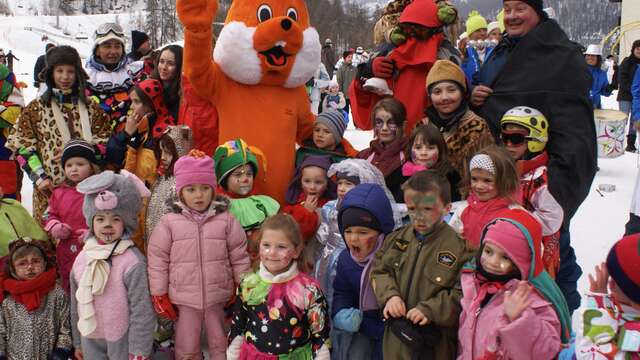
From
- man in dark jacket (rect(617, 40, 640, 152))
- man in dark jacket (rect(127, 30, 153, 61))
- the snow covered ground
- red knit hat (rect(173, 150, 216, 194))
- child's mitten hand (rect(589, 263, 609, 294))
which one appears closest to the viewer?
child's mitten hand (rect(589, 263, 609, 294))

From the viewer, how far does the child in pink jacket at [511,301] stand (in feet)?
7.09

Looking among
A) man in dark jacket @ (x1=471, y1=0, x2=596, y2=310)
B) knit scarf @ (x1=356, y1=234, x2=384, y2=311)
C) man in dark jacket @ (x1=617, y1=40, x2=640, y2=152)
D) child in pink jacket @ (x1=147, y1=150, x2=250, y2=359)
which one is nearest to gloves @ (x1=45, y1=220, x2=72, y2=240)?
child in pink jacket @ (x1=147, y1=150, x2=250, y2=359)

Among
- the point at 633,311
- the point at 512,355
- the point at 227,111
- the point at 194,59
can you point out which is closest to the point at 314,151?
the point at 227,111

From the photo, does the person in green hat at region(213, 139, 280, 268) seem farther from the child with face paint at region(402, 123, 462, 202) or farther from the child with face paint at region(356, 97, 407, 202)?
the child with face paint at region(402, 123, 462, 202)

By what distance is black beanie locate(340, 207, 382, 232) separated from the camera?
110 inches

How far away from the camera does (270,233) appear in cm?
271

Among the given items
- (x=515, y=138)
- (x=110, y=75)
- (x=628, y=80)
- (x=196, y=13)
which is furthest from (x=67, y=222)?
(x=628, y=80)

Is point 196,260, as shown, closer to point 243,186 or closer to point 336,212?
point 243,186

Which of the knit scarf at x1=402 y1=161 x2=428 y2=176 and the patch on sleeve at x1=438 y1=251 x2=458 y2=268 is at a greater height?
the knit scarf at x1=402 y1=161 x2=428 y2=176

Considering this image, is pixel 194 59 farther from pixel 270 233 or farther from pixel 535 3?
pixel 535 3

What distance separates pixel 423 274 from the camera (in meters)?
2.55

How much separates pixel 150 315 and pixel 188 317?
0.20 meters

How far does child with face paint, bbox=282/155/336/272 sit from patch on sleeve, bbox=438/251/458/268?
41.5 inches

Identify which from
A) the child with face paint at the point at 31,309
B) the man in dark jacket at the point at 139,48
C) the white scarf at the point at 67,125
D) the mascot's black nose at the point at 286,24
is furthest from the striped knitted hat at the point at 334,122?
the man in dark jacket at the point at 139,48
